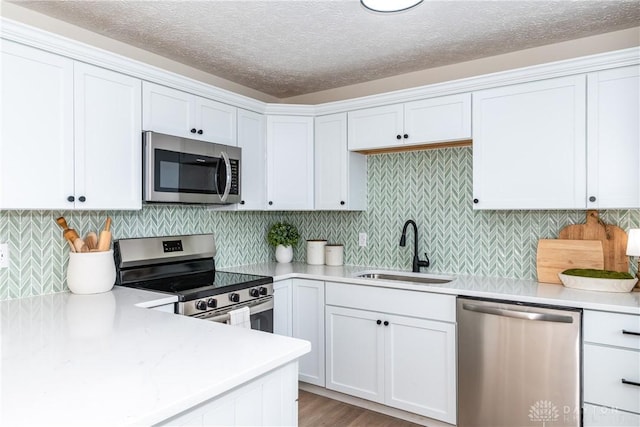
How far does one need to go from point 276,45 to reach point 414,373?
2219mm

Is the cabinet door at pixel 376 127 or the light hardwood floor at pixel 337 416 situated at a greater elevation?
the cabinet door at pixel 376 127

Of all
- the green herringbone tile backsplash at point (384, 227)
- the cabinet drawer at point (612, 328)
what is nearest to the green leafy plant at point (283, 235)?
the green herringbone tile backsplash at point (384, 227)

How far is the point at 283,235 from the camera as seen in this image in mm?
3543

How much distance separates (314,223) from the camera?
12.1ft

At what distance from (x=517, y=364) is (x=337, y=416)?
1.18m

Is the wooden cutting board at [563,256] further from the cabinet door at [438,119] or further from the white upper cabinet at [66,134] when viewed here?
the white upper cabinet at [66,134]

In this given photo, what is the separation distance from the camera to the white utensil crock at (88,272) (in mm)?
2158

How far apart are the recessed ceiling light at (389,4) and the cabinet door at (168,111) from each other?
4.28 ft

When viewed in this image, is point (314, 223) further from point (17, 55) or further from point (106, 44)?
point (17, 55)

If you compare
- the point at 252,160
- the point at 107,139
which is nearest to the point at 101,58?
the point at 107,139

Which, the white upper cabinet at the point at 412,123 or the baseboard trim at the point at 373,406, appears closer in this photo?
the baseboard trim at the point at 373,406

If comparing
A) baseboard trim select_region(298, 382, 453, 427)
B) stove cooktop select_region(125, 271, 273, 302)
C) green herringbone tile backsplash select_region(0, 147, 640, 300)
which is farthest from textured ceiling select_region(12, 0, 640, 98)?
baseboard trim select_region(298, 382, 453, 427)

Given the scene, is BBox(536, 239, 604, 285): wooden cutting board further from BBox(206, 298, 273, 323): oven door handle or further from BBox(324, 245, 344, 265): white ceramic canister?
BBox(206, 298, 273, 323): oven door handle

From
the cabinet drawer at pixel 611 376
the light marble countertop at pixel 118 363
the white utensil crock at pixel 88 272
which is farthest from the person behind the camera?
the white utensil crock at pixel 88 272
